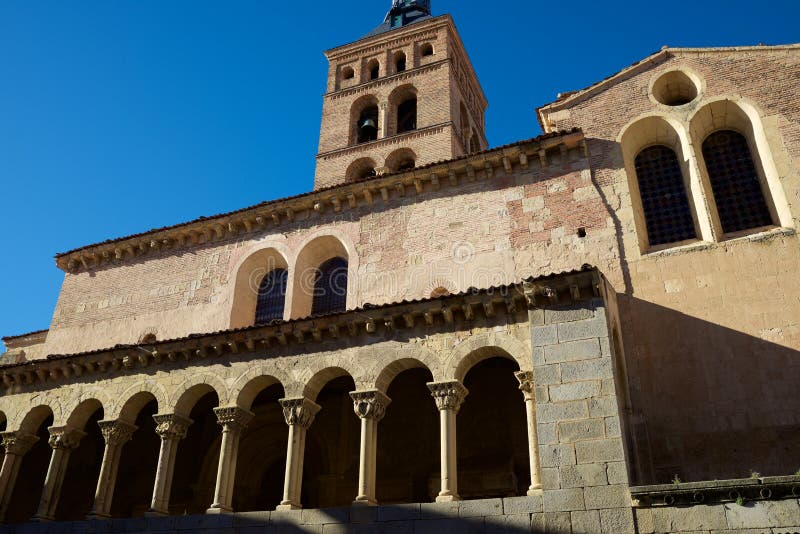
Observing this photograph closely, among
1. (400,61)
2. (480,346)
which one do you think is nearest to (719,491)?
(480,346)

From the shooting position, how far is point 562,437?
10398mm

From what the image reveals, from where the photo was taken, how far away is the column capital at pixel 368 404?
12.3 meters

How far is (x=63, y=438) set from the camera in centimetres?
1477

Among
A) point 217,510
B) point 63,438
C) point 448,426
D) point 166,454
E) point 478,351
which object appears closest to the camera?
point 448,426

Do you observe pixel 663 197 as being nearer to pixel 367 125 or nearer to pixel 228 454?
pixel 228 454

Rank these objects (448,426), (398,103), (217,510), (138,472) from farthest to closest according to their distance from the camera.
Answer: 1. (398,103)
2. (138,472)
3. (217,510)
4. (448,426)

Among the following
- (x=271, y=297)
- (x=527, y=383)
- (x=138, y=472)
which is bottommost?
(x=138, y=472)

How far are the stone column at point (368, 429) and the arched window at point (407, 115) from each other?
56.7 feet

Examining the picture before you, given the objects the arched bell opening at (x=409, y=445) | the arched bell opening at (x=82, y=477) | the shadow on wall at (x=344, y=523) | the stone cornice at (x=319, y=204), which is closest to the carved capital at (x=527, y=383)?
the shadow on wall at (x=344, y=523)

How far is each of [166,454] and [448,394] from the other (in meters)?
6.07

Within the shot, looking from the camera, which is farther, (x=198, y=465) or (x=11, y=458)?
(x=198, y=465)

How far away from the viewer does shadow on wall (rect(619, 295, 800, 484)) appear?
1191 cm

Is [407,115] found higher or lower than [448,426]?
higher

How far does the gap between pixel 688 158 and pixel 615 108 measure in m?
2.15
